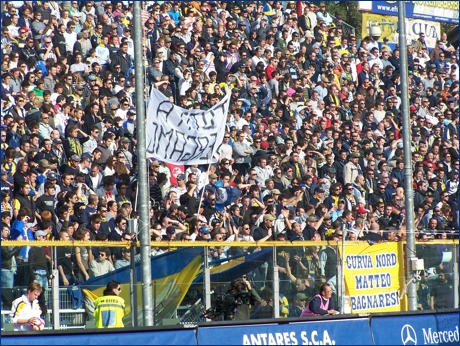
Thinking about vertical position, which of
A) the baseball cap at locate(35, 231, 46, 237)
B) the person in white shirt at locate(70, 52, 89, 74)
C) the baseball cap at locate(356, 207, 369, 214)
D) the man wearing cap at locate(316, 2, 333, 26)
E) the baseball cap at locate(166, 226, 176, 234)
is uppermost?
the man wearing cap at locate(316, 2, 333, 26)

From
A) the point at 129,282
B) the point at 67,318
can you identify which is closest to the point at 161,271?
the point at 129,282

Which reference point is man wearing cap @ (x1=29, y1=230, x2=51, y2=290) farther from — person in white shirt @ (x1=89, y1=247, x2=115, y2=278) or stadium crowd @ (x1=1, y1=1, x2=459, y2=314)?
person in white shirt @ (x1=89, y1=247, x2=115, y2=278)

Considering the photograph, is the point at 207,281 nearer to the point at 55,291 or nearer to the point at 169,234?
the point at 169,234

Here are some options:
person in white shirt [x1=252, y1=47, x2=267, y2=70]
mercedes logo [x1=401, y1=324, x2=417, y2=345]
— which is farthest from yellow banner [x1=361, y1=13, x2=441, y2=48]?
mercedes logo [x1=401, y1=324, x2=417, y2=345]

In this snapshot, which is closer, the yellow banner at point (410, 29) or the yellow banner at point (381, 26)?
the yellow banner at point (410, 29)

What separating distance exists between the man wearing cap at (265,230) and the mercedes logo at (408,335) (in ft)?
12.1

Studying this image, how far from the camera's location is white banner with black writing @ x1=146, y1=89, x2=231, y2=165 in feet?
53.5

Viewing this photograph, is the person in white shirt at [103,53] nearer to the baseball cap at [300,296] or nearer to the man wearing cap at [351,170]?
the man wearing cap at [351,170]

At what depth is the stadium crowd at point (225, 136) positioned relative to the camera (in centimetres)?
1548

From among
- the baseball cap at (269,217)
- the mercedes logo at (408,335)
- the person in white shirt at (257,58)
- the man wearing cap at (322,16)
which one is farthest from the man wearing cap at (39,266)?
the man wearing cap at (322,16)

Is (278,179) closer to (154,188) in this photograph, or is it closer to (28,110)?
(154,188)

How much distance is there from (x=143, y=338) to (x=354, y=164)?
10.7 meters

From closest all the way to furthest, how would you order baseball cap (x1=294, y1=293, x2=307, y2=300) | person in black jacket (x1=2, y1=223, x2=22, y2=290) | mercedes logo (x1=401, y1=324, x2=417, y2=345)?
person in black jacket (x1=2, y1=223, x2=22, y2=290) < mercedes logo (x1=401, y1=324, x2=417, y2=345) < baseball cap (x1=294, y1=293, x2=307, y2=300)

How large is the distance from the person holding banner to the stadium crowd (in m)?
0.94
